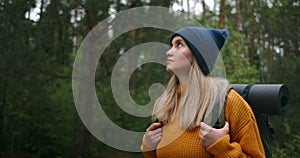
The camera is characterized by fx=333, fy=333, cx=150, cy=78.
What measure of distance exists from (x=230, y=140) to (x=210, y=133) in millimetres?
122

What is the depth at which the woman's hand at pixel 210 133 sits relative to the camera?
1275 mm

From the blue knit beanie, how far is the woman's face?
0.9 inches

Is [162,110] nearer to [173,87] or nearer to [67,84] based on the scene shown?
[173,87]

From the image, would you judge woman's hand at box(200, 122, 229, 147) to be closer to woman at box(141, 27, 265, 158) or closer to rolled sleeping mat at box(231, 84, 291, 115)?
woman at box(141, 27, 265, 158)

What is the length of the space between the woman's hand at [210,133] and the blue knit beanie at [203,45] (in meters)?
0.28

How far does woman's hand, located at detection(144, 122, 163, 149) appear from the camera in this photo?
1.46 m

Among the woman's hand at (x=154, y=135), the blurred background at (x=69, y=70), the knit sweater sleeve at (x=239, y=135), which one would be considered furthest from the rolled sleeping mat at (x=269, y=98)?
the blurred background at (x=69, y=70)

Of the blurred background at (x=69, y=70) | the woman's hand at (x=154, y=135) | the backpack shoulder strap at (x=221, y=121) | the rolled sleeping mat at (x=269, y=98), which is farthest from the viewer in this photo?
the blurred background at (x=69, y=70)

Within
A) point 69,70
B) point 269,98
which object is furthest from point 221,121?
point 69,70

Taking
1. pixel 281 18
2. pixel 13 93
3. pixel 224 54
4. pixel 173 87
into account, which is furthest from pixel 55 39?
pixel 173 87

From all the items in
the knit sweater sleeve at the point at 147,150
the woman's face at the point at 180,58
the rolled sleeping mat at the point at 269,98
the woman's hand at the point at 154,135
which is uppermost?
the woman's face at the point at 180,58

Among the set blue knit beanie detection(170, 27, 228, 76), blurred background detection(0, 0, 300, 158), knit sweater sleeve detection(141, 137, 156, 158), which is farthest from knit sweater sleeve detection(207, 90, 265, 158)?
blurred background detection(0, 0, 300, 158)

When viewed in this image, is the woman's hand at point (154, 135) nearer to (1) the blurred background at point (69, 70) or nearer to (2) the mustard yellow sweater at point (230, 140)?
(2) the mustard yellow sweater at point (230, 140)

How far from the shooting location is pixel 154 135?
1.46 m
